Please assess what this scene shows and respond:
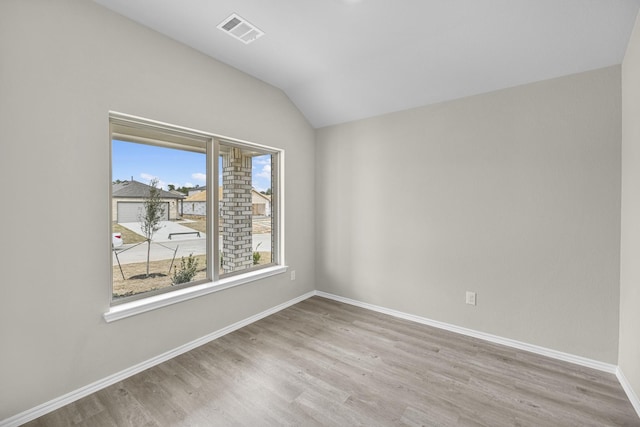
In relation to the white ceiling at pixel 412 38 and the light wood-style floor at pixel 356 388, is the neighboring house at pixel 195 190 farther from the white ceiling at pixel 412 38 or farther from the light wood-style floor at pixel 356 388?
the light wood-style floor at pixel 356 388

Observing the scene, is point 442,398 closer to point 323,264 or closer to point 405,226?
point 405,226

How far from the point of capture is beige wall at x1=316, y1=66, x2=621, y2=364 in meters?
2.16

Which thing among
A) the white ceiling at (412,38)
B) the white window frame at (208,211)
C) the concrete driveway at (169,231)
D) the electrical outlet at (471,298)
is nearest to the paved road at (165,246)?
the concrete driveway at (169,231)

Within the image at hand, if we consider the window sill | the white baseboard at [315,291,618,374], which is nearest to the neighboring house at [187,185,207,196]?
the window sill

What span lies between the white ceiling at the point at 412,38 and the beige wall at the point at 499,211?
226 mm

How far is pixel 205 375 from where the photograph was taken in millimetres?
2102

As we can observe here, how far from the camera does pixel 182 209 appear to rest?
2607 mm

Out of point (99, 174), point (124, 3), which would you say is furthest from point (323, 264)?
point (124, 3)

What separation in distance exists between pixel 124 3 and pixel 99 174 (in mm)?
1219

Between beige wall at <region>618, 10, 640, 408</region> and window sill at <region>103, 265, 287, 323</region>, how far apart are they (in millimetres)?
3004

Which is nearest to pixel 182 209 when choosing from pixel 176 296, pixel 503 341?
pixel 176 296

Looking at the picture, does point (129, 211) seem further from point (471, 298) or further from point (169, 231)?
point (471, 298)

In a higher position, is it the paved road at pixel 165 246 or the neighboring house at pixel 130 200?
the neighboring house at pixel 130 200

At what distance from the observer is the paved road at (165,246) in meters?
2.25
